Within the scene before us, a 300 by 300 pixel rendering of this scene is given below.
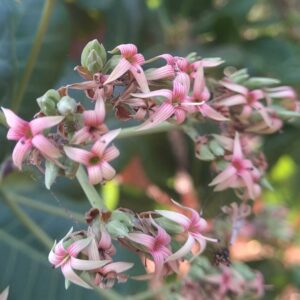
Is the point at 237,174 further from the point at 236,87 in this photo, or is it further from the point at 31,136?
the point at 31,136

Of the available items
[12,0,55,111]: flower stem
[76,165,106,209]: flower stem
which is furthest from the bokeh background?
[76,165,106,209]: flower stem

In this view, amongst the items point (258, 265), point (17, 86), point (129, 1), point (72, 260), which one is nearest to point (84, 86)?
point (72, 260)

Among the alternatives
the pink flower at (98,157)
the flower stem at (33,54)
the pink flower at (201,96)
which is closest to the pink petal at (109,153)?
the pink flower at (98,157)

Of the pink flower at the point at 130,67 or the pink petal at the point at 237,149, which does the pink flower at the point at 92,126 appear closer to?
the pink flower at the point at 130,67

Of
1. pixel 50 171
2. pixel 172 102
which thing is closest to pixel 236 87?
pixel 172 102

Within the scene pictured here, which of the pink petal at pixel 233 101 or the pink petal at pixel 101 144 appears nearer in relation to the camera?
the pink petal at pixel 101 144

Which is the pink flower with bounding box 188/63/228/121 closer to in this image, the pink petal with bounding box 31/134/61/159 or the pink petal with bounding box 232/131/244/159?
the pink petal with bounding box 232/131/244/159

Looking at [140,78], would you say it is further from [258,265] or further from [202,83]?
[258,265]
